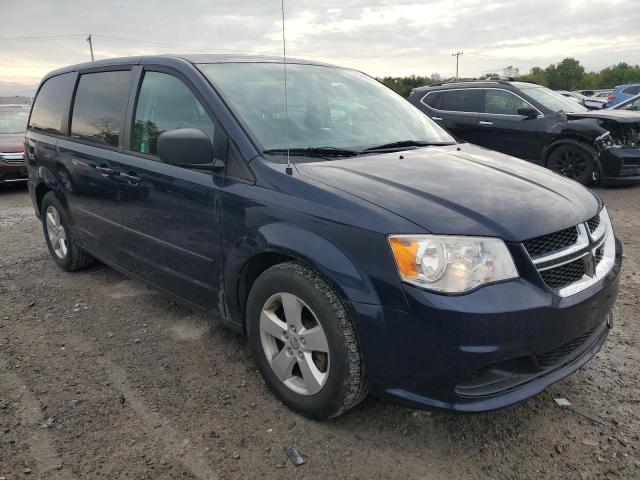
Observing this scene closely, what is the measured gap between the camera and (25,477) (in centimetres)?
225

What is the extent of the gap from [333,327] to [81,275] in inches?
135

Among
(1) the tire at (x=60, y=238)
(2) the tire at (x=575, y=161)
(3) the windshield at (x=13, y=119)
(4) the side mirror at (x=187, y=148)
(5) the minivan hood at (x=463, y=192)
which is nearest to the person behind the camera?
(5) the minivan hood at (x=463, y=192)

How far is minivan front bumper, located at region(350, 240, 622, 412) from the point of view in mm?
2016

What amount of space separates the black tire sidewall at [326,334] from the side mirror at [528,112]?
7.05 meters

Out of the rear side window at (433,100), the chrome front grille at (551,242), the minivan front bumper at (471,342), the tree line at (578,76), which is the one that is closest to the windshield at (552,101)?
the rear side window at (433,100)

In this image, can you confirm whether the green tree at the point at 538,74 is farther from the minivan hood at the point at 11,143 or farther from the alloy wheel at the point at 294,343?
the alloy wheel at the point at 294,343

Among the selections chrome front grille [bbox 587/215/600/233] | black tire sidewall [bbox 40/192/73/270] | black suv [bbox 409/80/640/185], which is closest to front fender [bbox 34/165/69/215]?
black tire sidewall [bbox 40/192/73/270]

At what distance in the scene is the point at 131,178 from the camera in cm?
341

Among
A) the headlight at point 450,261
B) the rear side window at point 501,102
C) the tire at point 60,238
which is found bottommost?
the tire at point 60,238

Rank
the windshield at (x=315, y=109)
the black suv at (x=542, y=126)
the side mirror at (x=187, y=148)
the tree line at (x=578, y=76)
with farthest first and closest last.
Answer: the tree line at (x=578, y=76) → the black suv at (x=542, y=126) → the windshield at (x=315, y=109) → the side mirror at (x=187, y=148)

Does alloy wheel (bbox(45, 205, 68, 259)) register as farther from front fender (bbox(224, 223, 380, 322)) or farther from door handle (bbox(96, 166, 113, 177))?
front fender (bbox(224, 223, 380, 322))

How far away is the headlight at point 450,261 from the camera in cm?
205

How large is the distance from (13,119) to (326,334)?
10.9m

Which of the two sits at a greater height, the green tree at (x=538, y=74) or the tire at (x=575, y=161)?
the green tree at (x=538, y=74)
